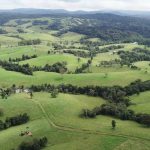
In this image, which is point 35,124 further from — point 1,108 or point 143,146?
point 143,146

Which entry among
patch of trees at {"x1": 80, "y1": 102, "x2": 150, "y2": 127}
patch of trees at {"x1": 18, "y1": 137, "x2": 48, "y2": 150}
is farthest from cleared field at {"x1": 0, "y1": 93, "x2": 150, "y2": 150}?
patch of trees at {"x1": 80, "y1": 102, "x2": 150, "y2": 127}

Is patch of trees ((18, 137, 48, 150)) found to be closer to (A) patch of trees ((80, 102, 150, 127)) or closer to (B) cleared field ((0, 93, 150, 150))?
(B) cleared field ((0, 93, 150, 150))

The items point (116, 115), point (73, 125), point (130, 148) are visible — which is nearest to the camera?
point (130, 148)

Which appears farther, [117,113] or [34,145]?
[117,113]

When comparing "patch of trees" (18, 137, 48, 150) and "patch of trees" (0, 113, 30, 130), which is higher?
"patch of trees" (18, 137, 48, 150)

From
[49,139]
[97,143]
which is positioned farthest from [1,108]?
[97,143]

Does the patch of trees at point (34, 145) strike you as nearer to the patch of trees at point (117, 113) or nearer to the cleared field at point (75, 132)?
the cleared field at point (75, 132)

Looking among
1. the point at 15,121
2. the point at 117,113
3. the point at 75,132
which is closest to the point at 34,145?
the point at 75,132

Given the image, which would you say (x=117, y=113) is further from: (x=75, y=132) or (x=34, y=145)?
(x=34, y=145)
